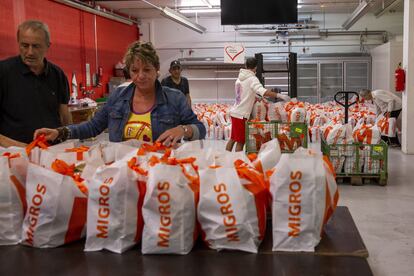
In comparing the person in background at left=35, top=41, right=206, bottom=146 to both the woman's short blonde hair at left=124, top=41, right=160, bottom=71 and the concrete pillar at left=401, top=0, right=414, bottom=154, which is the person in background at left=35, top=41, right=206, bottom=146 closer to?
the woman's short blonde hair at left=124, top=41, right=160, bottom=71

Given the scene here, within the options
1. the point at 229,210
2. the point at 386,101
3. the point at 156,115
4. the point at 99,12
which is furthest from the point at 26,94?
the point at 99,12

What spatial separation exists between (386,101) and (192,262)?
800cm

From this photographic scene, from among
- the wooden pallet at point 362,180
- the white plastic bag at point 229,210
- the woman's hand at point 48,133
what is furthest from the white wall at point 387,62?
the white plastic bag at point 229,210

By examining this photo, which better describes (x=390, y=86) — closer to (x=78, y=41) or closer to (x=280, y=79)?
(x=280, y=79)

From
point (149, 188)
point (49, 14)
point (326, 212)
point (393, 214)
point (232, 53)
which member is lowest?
point (393, 214)

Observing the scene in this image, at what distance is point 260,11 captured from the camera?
7129 mm

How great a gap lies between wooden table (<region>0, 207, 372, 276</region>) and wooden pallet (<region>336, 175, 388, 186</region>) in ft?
13.9

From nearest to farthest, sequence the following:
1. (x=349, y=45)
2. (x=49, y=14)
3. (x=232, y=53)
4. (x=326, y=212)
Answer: (x=326, y=212) < (x=49, y=14) < (x=232, y=53) < (x=349, y=45)

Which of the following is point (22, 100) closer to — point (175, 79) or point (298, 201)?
point (298, 201)

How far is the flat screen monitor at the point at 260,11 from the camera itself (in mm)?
7086

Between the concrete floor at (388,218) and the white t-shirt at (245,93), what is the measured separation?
1.73 meters

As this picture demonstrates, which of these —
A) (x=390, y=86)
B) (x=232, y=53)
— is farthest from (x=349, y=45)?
(x=232, y=53)

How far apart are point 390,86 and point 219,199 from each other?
407 inches

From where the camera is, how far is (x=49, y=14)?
955 cm
